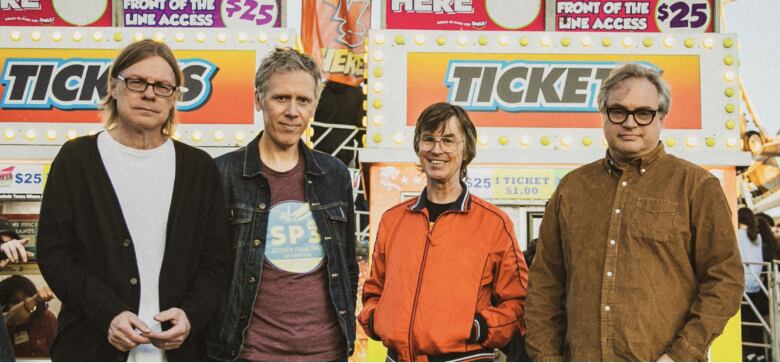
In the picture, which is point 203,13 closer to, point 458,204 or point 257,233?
point 257,233

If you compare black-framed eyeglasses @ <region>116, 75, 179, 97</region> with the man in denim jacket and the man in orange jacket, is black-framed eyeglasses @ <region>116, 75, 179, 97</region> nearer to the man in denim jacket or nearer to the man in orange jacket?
the man in denim jacket

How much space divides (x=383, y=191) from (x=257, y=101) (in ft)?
8.10

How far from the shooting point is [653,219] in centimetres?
260

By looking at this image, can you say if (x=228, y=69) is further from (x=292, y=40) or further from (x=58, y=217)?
(x=58, y=217)

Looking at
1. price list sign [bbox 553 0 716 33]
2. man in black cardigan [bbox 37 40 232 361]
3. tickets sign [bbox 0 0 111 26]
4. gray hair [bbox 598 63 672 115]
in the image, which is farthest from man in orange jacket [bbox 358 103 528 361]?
tickets sign [bbox 0 0 111 26]

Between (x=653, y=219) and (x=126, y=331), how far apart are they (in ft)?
6.29

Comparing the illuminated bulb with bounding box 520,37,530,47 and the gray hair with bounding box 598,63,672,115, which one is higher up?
the illuminated bulb with bounding box 520,37,530,47

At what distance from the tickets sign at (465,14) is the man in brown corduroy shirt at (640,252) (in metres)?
3.05

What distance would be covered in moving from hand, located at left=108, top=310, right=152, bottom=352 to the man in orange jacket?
0.99m

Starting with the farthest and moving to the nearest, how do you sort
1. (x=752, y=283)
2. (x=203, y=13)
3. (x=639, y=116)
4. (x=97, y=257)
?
(x=752, y=283) < (x=203, y=13) < (x=639, y=116) < (x=97, y=257)

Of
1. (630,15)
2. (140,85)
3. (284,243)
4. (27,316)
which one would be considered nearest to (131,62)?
(140,85)

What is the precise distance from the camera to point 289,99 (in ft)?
9.57

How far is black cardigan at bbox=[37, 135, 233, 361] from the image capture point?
8.06 feet

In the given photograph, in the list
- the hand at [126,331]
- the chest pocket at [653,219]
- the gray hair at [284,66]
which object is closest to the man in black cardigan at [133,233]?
the hand at [126,331]
